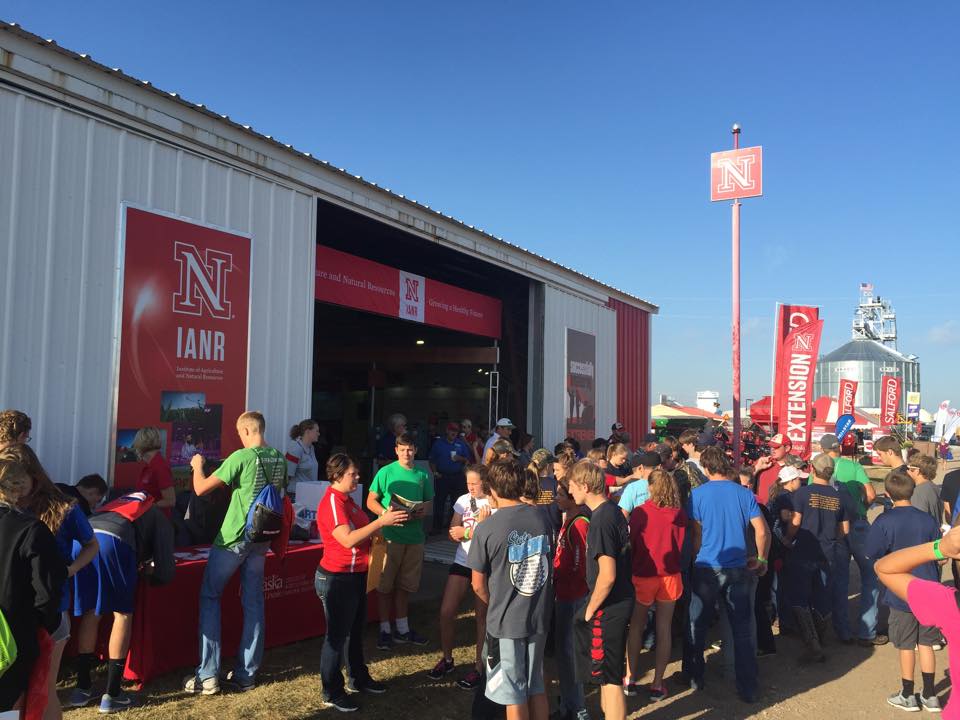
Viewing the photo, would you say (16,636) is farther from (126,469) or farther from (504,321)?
(504,321)

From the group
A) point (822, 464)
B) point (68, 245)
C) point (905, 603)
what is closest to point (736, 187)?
point (822, 464)

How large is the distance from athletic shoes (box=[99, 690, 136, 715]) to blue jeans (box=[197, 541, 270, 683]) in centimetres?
40

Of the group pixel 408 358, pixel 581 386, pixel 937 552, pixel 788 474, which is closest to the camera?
pixel 937 552

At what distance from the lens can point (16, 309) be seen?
4711 mm

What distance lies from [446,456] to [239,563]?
17.3 feet

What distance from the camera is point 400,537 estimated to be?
5.07 metres

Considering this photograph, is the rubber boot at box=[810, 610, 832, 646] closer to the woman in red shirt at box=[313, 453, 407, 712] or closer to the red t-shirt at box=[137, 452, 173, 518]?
the woman in red shirt at box=[313, 453, 407, 712]

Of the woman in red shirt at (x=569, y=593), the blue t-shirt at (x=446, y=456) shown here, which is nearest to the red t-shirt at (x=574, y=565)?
the woman in red shirt at (x=569, y=593)

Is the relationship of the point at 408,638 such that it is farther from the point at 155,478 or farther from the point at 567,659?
the point at 155,478

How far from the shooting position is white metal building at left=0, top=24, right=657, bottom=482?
15.6 feet

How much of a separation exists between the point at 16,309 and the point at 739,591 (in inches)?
211

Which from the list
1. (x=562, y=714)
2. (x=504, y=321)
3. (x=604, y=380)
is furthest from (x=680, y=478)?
(x=604, y=380)

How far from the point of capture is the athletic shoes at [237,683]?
419 centimetres

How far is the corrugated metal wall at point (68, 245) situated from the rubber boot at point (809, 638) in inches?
223
